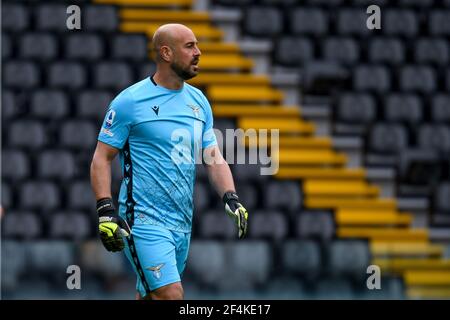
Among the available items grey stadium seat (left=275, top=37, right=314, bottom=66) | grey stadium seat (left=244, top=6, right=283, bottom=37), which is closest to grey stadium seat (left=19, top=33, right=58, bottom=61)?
grey stadium seat (left=244, top=6, right=283, bottom=37)

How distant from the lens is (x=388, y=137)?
12.1 metres

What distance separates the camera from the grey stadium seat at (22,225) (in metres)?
10.7

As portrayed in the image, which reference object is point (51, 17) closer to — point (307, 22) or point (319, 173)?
point (307, 22)

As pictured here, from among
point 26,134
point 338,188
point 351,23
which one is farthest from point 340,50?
point 26,134

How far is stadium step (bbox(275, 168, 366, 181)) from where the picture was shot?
11.9 m

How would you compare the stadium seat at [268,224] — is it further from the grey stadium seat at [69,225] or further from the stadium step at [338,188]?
the grey stadium seat at [69,225]

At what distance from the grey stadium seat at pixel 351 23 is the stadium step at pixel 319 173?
59.5 inches

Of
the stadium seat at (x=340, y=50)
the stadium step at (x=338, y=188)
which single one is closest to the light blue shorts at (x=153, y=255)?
the stadium step at (x=338, y=188)

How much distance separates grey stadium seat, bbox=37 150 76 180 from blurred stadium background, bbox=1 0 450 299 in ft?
0.05

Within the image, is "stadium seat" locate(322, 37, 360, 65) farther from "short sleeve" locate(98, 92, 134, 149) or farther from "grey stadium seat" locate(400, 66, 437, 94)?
"short sleeve" locate(98, 92, 134, 149)

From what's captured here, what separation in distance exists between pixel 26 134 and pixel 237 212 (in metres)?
5.44

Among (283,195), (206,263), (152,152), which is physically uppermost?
(152,152)

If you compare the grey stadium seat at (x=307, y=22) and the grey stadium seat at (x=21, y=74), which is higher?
the grey stadium seat at (x=307, y=22)

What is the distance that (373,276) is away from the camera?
1002 cm
